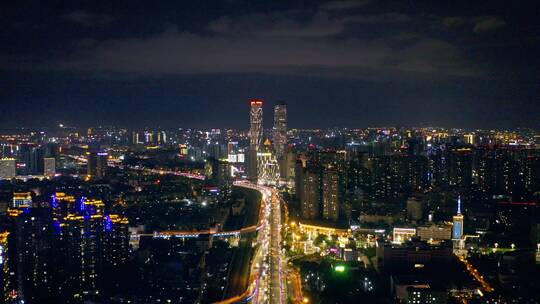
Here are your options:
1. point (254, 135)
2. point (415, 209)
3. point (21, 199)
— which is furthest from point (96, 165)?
point (415, 209)

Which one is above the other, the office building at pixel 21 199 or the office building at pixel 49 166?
the office building at pixel 49 166

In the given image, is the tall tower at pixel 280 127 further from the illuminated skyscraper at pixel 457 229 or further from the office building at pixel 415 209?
the illuminated skyscraper at pixel 457 229

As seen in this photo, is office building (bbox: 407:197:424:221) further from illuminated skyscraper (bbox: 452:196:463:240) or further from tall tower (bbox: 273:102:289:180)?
tall tower (bbox: 273:102:289:180)

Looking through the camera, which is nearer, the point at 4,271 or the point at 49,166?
the point at 4,271

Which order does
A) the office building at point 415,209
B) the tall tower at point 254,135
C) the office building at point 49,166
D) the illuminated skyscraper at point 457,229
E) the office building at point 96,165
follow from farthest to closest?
the tall tower at point 254,135, the office building at point 96,165, the office building at point 49,166, the office building at point 415,209, the illuminated skyscraper at point 457,229

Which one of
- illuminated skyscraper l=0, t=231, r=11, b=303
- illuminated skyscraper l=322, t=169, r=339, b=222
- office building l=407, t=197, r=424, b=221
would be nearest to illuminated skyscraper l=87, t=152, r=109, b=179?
illuminated skyscraper l=322, t=169, r=339, b=222

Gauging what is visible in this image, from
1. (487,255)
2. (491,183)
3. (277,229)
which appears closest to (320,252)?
(277,229)

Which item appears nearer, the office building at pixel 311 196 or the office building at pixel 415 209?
the office building at pixel 415 209

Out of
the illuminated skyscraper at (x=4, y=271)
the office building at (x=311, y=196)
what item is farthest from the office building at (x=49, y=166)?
the illuminated skyscraper at (x=4, y=271)

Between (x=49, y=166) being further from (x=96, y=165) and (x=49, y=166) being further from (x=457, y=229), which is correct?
(x=457, y=229)
